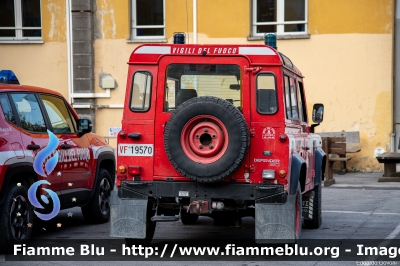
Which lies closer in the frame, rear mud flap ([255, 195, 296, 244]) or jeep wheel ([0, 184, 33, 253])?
rear mud flap ([255, 195, 296, 244])

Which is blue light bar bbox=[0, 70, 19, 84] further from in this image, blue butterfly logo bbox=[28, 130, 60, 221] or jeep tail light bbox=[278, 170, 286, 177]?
jeep tail light bbox=[278, 170, 286, 177]

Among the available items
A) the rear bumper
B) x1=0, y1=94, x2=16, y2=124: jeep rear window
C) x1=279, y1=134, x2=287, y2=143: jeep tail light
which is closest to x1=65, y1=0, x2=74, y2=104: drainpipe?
x1=0, y1=94, x2=16, y2=124: jeep rear window

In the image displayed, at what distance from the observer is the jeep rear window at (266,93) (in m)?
8.84

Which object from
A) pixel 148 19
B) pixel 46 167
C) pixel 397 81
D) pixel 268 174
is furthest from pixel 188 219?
pixel 148 19

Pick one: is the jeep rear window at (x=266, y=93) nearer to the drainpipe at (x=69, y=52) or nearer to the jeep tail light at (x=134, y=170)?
the jeep tail light at (x=134, y=170)

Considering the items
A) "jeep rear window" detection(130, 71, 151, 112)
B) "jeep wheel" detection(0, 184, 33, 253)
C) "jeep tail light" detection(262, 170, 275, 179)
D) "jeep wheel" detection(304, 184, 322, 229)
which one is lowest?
"jeep wheel" detection(304, 184, 322, 229)

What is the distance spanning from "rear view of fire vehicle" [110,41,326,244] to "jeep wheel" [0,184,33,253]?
1154mm

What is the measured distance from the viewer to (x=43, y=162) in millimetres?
9859

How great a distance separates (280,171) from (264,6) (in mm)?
13175

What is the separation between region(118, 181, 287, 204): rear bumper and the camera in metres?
8.62

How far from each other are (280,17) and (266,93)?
12.6 meters

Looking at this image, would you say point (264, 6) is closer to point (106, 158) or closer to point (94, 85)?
point (94, 85)

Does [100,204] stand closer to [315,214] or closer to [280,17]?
[315,214]

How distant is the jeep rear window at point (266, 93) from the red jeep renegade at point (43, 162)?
279cm
